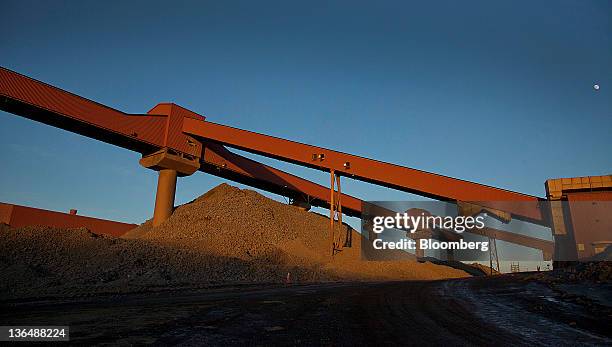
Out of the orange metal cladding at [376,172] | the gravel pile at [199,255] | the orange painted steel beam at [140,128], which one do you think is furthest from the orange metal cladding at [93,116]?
the gravel pile at [199,255]

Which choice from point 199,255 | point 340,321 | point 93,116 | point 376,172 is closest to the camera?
point 340,321

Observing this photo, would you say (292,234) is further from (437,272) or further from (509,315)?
(509,315)

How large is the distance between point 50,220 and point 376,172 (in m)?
29.7

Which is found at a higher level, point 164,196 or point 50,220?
point 164,196

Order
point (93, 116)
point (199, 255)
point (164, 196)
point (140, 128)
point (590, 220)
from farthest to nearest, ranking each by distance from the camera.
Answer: point (164, 196)
point (140, 128)
point (93, 116)
point (590, 220)
point (199, 255)

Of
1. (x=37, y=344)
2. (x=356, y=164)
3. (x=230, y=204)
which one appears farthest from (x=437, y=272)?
(x=37, y=344)

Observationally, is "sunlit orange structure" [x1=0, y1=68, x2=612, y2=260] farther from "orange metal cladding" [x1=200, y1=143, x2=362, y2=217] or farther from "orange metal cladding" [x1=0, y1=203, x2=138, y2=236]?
"orange metal cladding" [x1=0, y1=203, x2=138, y2=236]

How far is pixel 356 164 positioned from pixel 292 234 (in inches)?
351

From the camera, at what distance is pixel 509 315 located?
6691 millimetres

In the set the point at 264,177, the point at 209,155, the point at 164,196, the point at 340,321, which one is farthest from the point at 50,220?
the point at 340,321

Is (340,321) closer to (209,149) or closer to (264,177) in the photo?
(209,149)

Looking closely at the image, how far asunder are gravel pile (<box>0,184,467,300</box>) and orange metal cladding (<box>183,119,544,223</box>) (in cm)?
677

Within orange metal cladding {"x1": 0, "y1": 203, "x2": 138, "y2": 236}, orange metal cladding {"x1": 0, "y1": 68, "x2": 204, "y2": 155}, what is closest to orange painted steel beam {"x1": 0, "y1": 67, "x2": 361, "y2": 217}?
orange metal cladding {"x1": 0, "y1": 68, "x2": 204, "y2": 155}

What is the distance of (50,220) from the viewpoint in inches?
1250
